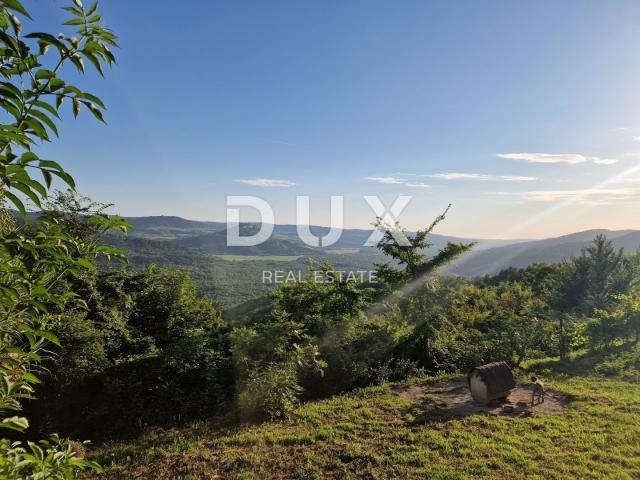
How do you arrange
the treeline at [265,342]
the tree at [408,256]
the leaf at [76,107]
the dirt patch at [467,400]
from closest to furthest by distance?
1. the leaf at [76,107]
2. the treeline at [265,342]
3. the dirt patch at [467,400]
4. the tree at [408,256]

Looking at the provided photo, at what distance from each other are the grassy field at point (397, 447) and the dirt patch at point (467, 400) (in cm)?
43

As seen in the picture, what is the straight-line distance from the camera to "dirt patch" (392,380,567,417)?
9.38 metres

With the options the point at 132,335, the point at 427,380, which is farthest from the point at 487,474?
the point at 132,335

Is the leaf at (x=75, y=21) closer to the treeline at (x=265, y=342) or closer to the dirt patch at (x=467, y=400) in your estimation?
the treeline at (x=265, y=342)

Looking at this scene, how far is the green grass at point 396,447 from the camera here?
6.49 metres

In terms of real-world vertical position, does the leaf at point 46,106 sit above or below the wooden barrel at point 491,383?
above

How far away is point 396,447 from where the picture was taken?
289 inches

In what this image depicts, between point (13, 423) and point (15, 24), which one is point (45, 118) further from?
point (13, 423)

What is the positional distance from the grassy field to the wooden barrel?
78 cm

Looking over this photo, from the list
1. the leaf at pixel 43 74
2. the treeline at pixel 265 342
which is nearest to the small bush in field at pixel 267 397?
the treeline at pixel 265 342

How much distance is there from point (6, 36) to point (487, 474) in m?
8.48

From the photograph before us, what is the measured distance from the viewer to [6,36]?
4.44 feet

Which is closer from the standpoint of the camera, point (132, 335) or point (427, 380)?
point (427, 380)

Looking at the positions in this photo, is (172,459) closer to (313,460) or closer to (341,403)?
(313,460)
